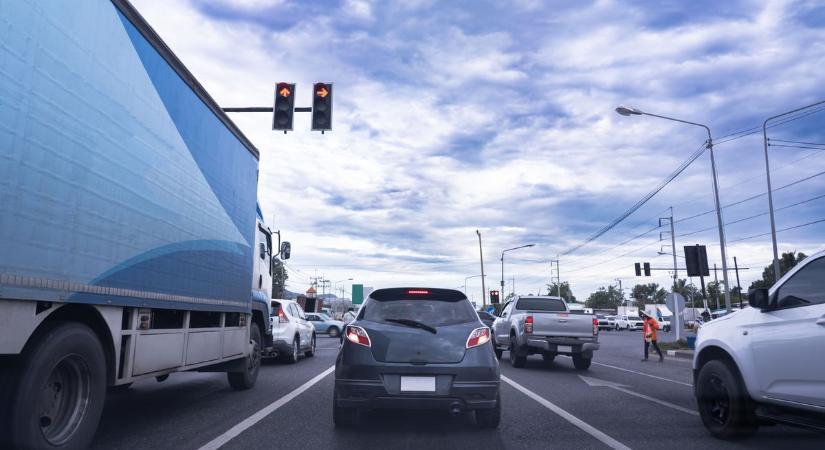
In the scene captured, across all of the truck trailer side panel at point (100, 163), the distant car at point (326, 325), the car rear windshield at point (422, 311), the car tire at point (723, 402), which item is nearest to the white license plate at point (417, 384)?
the car rear windshield at point (422, 311)

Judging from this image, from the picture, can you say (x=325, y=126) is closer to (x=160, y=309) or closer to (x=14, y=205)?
(x=160, y=309)

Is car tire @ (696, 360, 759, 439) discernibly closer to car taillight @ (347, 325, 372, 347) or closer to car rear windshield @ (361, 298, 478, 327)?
car rear windshield @ (361, 298, 478, 327)

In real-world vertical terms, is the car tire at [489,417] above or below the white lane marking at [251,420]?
above

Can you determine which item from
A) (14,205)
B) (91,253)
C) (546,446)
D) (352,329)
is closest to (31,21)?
(14,205)

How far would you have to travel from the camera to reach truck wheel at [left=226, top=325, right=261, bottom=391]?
8945 millimetres

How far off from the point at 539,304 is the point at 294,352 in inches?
249

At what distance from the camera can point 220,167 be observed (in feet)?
25.0

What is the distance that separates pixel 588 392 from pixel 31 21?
872 cm

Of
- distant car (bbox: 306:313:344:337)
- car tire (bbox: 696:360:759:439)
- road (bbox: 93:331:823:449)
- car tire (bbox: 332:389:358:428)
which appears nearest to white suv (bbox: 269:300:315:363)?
road (bbox: 93:331:823:449)

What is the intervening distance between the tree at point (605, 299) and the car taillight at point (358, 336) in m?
134

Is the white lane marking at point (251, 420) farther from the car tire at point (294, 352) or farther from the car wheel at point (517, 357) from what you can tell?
the car wheel at point (517, 357)

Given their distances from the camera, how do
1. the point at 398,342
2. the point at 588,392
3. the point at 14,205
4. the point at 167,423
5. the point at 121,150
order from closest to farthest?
the point at 14,205 → the point at 121,150 → the point at 398,342 → the point at 167,423 → the point at 588,392

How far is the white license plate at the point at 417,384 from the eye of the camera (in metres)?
5.61

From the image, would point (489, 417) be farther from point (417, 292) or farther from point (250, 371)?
point (250, 371)
